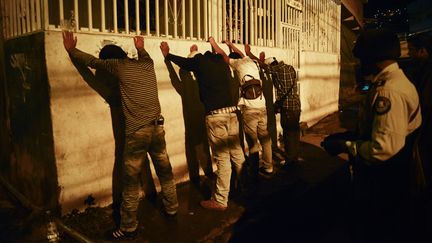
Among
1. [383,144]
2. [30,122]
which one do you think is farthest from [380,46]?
[30,122]

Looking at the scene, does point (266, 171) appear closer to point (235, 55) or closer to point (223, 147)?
point (223, 147)

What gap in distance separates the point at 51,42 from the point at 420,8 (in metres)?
18.9

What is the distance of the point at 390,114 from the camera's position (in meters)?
2.38

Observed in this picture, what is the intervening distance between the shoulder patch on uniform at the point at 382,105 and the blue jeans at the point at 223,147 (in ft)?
8.64

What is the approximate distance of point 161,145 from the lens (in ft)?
13.9

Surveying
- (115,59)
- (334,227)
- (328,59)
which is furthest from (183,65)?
(328,59)

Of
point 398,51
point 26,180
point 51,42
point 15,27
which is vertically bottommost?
point 26,180

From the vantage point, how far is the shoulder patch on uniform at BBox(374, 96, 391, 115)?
239 cm

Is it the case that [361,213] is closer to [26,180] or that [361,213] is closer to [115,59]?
[115,59]

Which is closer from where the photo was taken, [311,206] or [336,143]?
[336,143]

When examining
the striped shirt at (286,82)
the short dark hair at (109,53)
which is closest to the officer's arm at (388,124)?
the short dark hair at (109,53)

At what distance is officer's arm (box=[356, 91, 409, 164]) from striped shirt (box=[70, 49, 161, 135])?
250 cm

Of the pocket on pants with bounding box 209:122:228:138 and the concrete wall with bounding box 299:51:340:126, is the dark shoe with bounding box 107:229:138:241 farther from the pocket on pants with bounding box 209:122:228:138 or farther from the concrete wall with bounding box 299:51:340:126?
the concrete wall with bounding box 299:51:340:126

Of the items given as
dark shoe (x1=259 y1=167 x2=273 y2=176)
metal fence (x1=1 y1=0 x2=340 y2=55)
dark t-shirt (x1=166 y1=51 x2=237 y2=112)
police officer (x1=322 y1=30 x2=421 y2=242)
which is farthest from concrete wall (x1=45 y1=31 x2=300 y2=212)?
police officer (x1=322 y1=30 x2=421 y2=242)
